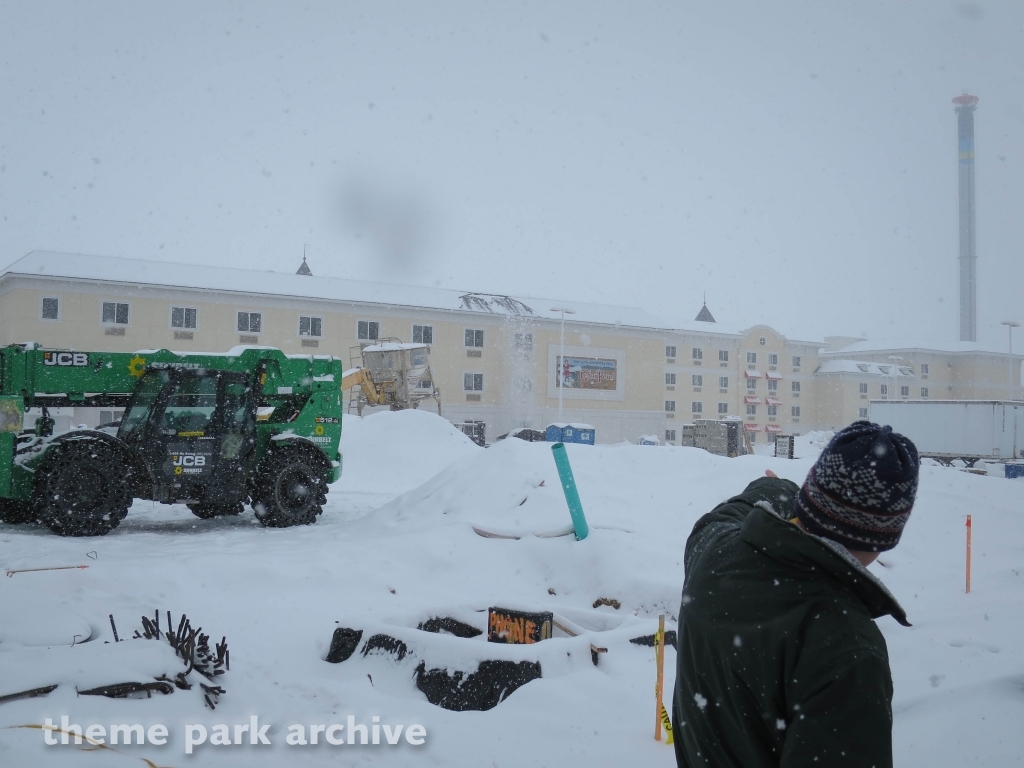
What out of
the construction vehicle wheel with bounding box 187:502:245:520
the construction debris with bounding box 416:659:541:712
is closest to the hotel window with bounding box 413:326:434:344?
the construction vehicle wheel with bounding box 187:502:245:520

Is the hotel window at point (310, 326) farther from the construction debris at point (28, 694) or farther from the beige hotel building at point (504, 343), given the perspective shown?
the construction debris at point (28, 694)

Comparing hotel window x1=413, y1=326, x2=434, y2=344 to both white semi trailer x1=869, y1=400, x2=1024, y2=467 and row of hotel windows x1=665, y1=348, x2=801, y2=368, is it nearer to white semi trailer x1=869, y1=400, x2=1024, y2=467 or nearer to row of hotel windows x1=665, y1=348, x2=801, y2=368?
row of hotel windows x1=665, y1=348, x2=801, y2=368

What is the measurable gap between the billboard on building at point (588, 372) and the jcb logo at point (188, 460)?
32.7 meters

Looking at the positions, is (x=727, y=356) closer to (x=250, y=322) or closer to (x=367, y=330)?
(x=367, y=330)

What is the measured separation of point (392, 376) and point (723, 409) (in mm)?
32260

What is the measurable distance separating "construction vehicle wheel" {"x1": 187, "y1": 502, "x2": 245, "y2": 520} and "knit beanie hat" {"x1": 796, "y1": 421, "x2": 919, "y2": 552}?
12002mm

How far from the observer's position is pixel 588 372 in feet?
147

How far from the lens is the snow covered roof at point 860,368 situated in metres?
61.1

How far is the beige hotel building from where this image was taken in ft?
112

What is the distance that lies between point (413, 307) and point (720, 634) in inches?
1535

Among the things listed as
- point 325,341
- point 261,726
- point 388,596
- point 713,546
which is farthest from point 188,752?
point 325,341

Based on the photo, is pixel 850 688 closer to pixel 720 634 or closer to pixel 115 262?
pixel 720 634

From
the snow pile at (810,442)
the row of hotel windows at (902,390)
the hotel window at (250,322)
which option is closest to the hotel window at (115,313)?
the hotel window at (250,322)

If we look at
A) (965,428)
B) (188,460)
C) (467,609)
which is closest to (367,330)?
(965,428)
